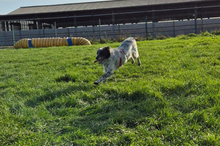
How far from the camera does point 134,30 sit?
20.9 meters

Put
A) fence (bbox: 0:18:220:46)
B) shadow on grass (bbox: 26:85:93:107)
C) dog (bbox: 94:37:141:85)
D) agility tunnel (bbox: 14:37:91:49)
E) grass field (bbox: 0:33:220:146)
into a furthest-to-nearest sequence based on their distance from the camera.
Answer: fence (bbox: 0:18:220:46)
agility tunnel (bbox: 14:37:91:49)
dog (bbox: 94:37:141:85)
shadow on grass (bbox: 26:85:93:107)
grass field (bbox: 0:33:220:146)

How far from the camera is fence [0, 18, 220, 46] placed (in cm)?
1942

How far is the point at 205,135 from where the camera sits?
2.23 meters

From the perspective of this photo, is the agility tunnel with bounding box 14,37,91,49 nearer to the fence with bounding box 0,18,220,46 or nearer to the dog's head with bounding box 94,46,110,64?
the fence with bounding box 0,18,220,46

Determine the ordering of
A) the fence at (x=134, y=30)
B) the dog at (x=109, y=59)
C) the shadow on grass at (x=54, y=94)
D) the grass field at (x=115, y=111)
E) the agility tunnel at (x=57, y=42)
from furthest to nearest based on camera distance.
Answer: the fence at (x=134, y=30) → the agility tunnel at (x=57, y=42) → the dog at (x=109, y=59) → the shadow on grass at (x=54, y=94) → the grass field at (x=115, y=111)

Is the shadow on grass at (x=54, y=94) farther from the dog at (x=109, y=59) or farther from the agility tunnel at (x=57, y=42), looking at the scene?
the agility tunnel at (x=57, y=42)

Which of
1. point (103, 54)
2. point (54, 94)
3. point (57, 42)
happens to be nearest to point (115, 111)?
point (54, 94)

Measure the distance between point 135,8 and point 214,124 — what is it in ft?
90.0

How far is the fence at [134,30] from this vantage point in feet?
63.7

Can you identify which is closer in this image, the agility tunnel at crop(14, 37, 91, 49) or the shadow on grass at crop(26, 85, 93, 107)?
the shadow on grass at crop(26, 85, 93, 107)

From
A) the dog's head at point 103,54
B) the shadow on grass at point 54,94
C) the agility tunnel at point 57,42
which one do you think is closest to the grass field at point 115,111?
the shadow on grass at point 54,94

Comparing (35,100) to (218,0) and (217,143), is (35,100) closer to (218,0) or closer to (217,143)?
(217,143)

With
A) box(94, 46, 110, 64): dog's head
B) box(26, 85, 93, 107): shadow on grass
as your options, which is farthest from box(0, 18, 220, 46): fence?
box(26, 85, 93, 107): shadow on grass

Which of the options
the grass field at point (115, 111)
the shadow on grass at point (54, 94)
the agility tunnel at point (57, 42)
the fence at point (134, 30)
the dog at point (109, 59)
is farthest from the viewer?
the fence at point (134, 30)
